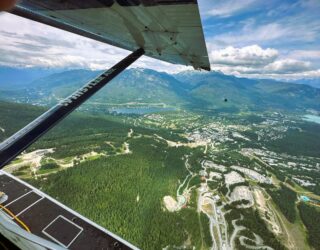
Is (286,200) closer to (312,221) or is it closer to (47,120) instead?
(312,221)

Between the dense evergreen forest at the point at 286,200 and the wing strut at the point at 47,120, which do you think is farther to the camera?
the dense evergreen forest at the point at 286,200

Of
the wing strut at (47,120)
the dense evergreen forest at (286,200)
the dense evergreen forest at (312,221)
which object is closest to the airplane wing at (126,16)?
the wing strut at (47,120)

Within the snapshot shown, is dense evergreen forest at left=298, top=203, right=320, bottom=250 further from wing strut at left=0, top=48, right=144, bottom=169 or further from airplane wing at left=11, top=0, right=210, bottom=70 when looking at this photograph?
airplane wing at left=11, top=0, right=210, bottom=70

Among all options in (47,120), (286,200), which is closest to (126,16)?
(47,120)

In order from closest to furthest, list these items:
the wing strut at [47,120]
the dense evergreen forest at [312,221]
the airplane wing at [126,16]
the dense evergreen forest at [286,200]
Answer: the airplane wing at [126,16], the wing strut at [47,120], the dense evergreen forest at [312,221], the dense evergreen forest at [286,200]

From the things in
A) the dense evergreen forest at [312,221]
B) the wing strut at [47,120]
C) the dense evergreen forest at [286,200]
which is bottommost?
the dense evergreen forest at [312,221]

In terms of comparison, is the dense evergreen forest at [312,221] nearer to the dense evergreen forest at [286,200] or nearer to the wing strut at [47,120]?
the dense evergreen forest at [286,200]

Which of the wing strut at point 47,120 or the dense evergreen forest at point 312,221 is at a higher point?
the wing strut at point 47,120
